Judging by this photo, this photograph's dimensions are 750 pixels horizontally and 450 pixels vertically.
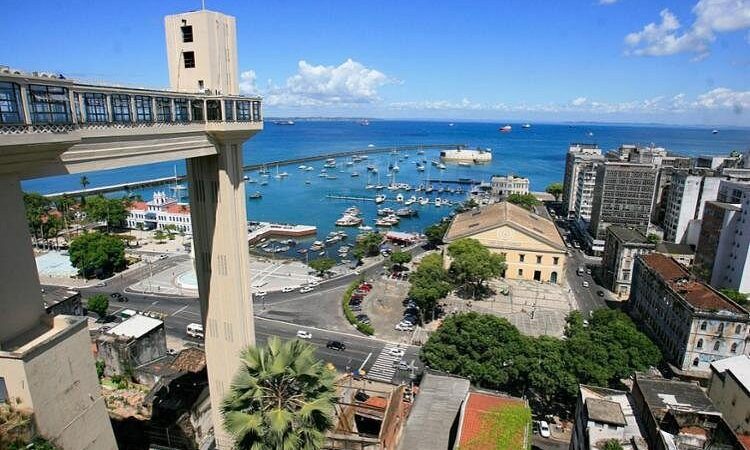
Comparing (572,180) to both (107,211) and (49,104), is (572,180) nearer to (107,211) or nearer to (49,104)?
(107,211)

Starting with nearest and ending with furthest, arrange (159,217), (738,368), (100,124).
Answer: (100,124)
(738,368)
(159,217)

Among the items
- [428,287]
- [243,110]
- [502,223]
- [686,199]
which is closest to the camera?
[243,110]

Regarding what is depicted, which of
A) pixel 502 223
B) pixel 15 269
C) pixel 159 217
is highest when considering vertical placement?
pixel 15 269

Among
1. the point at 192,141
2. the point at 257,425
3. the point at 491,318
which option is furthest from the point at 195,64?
the point at 491,318

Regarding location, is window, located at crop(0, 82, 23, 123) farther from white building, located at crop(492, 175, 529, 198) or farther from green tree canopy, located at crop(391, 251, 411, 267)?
white building, located at crop(492, 175, 529, 198)

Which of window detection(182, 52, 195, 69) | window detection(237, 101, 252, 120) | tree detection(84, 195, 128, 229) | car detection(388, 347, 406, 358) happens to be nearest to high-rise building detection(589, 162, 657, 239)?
car detection(388, 347, 406, 358)

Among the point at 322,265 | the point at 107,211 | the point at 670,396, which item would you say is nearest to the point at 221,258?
the point at 670,396

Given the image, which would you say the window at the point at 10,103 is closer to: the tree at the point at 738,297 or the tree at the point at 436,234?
the tree at the point at 738,297
